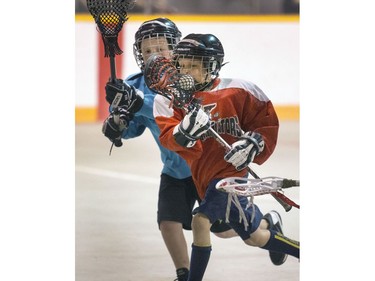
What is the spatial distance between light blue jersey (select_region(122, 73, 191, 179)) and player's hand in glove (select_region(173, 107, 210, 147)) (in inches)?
8.8

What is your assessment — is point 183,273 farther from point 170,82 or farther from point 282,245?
point 170,82

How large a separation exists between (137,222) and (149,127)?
0.32m

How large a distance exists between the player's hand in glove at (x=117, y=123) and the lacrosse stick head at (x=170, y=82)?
15 cm

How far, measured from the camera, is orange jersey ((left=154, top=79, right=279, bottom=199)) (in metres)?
3.52

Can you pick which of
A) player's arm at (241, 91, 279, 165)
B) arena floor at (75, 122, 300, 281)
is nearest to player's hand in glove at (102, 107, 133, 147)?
arena floor at (75, 122, 300, 281)

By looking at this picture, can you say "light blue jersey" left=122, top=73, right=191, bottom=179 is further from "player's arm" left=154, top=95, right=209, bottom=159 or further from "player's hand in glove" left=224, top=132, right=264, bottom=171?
"player's hand in glove" left=224, top=132, right=264, bottom=171

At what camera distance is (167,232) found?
3.75 m

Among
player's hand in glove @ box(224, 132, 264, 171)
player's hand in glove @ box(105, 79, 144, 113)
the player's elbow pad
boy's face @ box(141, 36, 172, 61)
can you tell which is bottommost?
player's hand in glove @ box(224, 132, 264, 171)

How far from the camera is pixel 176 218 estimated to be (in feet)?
12.3
